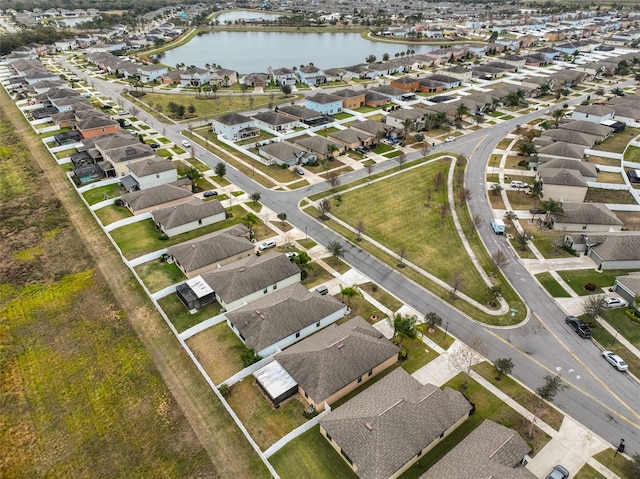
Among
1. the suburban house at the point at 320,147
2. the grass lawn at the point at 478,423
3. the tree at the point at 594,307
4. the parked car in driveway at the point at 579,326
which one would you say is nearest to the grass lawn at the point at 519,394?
the grass lawn at the point at 478,423

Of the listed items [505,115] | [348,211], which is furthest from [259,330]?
[505,115]

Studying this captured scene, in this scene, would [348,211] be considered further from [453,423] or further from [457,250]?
[453,423]

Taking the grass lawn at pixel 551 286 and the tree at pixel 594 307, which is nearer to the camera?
the tree at pixel 594 307

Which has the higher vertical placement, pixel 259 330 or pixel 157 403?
pixel 259 330

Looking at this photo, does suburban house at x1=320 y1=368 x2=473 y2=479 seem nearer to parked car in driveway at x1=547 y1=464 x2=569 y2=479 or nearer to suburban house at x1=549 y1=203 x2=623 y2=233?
parked car in driveway at x1=547 y1=464 x2=569 y2=479

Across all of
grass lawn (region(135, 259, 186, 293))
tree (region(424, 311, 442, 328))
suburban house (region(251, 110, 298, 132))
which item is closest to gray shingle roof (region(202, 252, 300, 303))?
grass lawn (region(135, 259, 186, 293))

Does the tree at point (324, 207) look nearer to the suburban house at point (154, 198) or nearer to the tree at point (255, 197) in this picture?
A: the tree at point (255, 197)
